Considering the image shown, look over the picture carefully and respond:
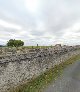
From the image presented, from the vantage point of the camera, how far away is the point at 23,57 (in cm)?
1619

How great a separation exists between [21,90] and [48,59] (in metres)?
10.5

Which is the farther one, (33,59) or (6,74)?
(33,59)

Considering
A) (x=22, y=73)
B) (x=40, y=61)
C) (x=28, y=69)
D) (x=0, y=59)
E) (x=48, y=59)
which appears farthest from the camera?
(x=48, y=59)

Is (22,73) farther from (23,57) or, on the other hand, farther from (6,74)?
(6,74)

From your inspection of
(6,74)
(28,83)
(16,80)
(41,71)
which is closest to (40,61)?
(41,71)

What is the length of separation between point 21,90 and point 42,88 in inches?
75.5

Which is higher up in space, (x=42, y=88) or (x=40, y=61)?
(x=40, y=61)

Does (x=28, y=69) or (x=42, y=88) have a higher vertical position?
(x=28, y=69)

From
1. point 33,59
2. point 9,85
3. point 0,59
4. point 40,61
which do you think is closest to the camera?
point 0,59

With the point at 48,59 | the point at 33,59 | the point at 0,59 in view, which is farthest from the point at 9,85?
the point at 48,59

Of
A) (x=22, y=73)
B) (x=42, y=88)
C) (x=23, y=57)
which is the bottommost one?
(x=42, y=88)

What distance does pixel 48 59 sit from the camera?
24.5 m

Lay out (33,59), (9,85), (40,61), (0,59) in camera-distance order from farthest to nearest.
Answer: (40,61), (33,59), (9,85), (0,59)

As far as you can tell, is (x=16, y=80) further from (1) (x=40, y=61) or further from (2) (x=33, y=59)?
(1) (x=40, y=61)
